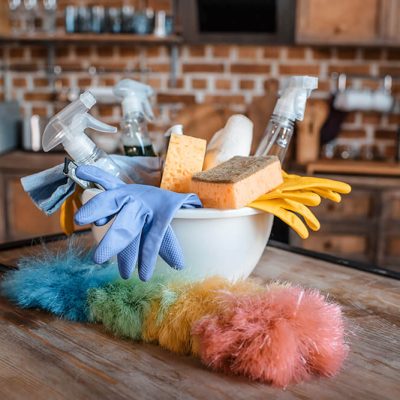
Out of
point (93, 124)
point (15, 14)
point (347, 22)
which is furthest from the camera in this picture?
point (15, 14)

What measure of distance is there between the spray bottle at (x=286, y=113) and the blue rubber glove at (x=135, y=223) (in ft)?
0.78

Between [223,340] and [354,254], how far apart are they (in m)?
1.89

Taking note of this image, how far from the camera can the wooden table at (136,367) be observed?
0.56m

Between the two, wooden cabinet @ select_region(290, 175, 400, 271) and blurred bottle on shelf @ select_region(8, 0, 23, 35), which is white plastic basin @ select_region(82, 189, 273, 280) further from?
blurred bottle on shelf @ select_region(8, 0, 23, 35)

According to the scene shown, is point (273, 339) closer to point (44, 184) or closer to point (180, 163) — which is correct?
point (180, 163)

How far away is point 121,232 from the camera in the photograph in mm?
655

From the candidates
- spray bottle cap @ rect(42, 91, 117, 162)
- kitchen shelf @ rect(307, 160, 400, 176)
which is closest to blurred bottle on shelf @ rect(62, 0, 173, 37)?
kitchen shelf @ rect(307, 160, 400, 176)

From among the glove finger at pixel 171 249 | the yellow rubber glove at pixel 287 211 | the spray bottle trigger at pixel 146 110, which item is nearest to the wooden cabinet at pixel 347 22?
the spray bottle trigger at pixel 146 110

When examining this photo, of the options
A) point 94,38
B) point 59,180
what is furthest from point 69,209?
point 94,38

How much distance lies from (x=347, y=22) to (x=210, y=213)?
6.67ft

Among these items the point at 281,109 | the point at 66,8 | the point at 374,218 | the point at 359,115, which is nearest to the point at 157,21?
the point at 66,8

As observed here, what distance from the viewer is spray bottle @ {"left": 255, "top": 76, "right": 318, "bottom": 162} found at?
0.85 metres

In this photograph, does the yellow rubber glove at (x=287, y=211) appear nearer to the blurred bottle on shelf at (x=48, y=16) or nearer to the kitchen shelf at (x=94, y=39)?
the kitchen shelf at (x=94, y=39)

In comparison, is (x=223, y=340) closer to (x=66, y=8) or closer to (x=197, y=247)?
(x=197, y=247)
